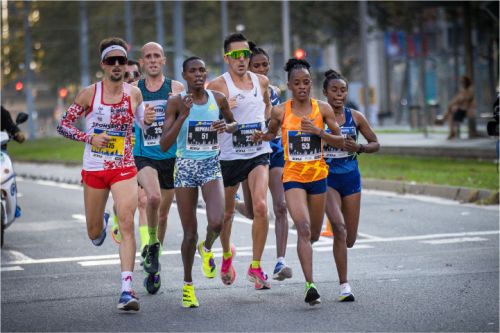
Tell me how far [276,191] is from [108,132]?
1982mm

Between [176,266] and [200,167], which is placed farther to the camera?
[176,266]

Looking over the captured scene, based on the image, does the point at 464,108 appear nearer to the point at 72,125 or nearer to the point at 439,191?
the point at 439,191

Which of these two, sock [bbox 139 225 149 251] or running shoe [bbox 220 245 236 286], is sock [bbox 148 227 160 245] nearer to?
sock [bbox 139 225 149 251]

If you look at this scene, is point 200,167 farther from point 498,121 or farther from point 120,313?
point 498,121

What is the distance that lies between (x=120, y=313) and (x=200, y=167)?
129 cm

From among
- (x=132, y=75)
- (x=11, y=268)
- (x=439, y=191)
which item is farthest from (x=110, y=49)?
(x=439, y=191)

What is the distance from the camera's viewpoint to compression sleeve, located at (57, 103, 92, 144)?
984cm

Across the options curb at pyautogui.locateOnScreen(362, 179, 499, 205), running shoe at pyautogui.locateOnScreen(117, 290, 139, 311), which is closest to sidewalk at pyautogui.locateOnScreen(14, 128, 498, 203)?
curb at pyautogui.locateOnScreen(362, 179, 499, 205)

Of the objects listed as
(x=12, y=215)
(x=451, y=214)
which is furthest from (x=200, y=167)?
(x=451, y=214)

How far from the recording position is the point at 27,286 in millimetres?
11148

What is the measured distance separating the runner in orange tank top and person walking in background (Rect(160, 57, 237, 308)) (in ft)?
1.70

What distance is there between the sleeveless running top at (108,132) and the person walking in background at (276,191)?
1598 mm

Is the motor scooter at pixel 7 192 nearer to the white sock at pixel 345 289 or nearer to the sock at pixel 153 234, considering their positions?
the sock at pixel 153 234

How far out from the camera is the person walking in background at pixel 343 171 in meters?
9.97
